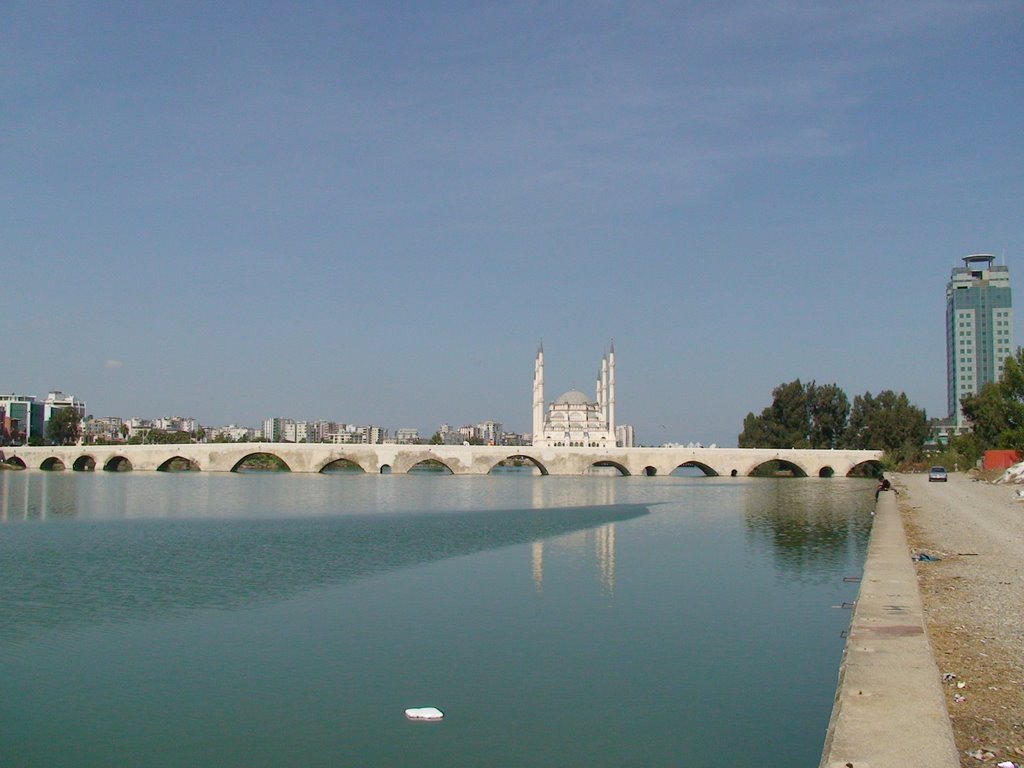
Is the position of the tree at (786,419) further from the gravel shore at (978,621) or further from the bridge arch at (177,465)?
the gravel shore at (978,621)

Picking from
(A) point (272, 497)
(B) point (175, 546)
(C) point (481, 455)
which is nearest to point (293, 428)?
(C) point (481, 455)

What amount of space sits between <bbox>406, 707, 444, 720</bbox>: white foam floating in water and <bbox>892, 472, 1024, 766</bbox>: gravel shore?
3.17 metres

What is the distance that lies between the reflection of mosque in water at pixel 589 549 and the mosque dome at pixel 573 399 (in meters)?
71.2

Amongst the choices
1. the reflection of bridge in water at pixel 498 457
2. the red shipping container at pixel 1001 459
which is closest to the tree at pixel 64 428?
the reflection of bridge in water at pixel 498 457

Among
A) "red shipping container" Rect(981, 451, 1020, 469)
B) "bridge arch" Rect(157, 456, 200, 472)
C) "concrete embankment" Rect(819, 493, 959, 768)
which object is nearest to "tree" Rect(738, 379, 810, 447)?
"red shipping container" Rect(981, 451, 1020, 469)

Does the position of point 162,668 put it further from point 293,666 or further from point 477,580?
point 477,580

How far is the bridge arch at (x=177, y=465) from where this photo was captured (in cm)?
5250

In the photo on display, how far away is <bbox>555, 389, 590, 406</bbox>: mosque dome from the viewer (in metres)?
92.2

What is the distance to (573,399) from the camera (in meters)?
93.5

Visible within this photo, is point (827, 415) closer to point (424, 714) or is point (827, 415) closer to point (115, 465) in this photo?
point (115, 465)

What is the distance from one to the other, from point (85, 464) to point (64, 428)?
85.3 ft

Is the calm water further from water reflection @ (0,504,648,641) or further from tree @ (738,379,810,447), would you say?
tree @ (738,379,810,447)

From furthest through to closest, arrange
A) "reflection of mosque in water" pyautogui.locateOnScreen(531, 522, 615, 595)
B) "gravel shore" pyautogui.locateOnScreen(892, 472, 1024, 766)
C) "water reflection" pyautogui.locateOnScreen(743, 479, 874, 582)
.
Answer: "water reflection" pyautogui.locateOnScreen(743, 479, 874, 582), "reflection of mosque in water" pyautogui.locateOnScreen(531, 522, 615, 595), "gravel shore" pyautogui.locateOnScreen(892, 472, 1024, 766)

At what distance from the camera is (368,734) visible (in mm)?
6199
